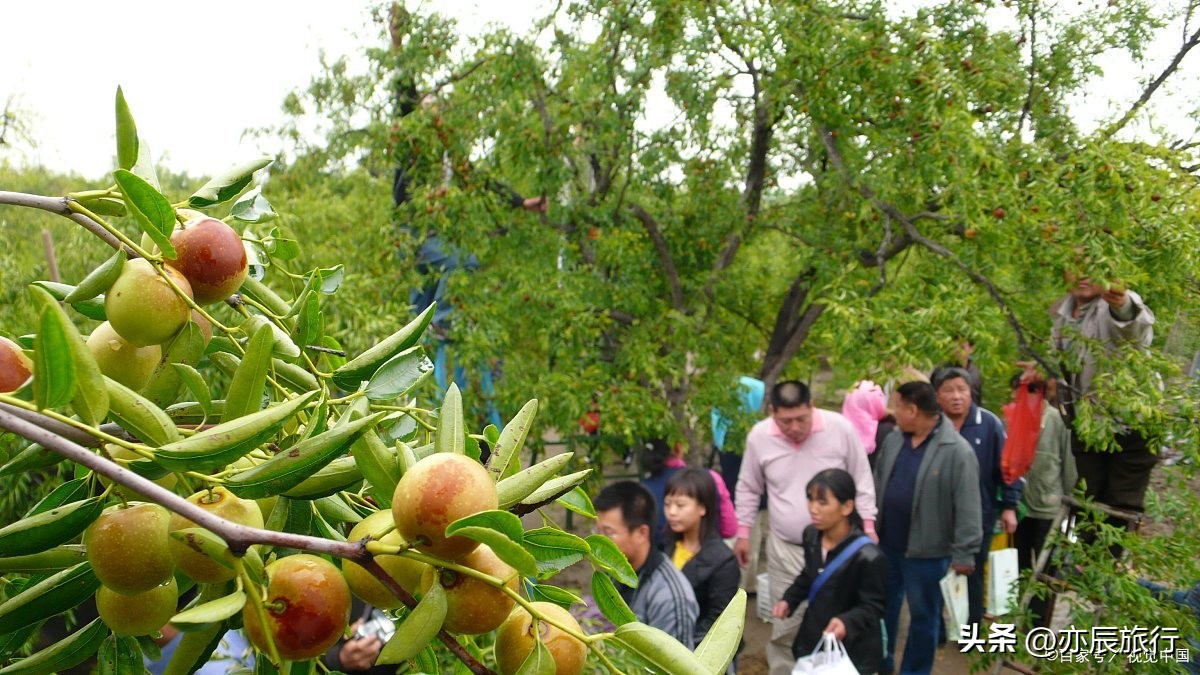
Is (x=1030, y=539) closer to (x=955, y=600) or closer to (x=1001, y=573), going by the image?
(x=1001, y=573)

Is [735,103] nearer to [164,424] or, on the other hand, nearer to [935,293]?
[935,293]

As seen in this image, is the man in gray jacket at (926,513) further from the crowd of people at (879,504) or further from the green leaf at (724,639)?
the green leaf at (724,639)

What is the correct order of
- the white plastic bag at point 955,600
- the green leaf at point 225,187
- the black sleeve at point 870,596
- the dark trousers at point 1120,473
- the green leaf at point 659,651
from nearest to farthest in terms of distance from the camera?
the green leaf at point 659,651 < the green leaf at point 225,187 < the black sleeve at point 870,596 < the dark trousers at point 1120,473 < the white plastic bag at point 955,600

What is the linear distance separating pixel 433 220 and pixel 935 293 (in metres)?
2.30

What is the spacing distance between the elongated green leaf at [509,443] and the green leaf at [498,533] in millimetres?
127

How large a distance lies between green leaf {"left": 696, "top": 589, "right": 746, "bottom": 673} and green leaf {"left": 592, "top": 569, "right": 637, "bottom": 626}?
8cm

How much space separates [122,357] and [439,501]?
360mm

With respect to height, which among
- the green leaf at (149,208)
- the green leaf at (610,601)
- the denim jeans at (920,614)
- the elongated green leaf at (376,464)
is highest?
the green leaf at (149,208)

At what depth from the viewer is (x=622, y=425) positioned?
13.1ft

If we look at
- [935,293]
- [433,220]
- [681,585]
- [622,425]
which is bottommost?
[681,585]

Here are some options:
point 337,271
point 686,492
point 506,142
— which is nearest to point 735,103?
point 506,142

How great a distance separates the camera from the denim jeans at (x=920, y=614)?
4195 mm

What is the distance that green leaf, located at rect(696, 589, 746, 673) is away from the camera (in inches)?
27.5

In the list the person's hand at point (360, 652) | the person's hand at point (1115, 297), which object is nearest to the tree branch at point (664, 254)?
the person's hand at point (1115, 297)
